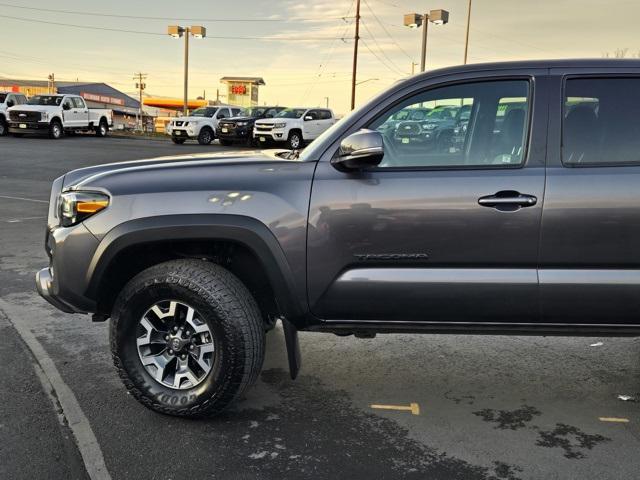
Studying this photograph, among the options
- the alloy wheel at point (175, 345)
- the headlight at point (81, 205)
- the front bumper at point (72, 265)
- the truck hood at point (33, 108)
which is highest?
the truck hood at point (33, 108)

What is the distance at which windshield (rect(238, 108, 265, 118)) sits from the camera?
1236 inches

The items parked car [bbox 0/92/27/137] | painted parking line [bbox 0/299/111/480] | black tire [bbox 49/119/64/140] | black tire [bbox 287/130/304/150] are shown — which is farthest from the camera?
parked car [bbox 0/92/27/137]

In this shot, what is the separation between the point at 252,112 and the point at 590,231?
3052 centimetres

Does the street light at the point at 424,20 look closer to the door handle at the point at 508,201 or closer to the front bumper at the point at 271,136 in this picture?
the front bumper at the point at 271,136

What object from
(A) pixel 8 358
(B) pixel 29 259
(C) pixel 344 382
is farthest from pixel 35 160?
(C) pixel 344 382

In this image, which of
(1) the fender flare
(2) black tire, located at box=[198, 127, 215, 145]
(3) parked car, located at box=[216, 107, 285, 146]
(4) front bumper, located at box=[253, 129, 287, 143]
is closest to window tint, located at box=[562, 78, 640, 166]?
(1) the fender flare

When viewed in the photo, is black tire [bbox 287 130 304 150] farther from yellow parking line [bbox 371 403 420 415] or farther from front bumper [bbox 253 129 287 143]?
yellow parking line [bbox 371 403 420 415]

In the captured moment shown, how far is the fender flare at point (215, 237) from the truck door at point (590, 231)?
1309mm

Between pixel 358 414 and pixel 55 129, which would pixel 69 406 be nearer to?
pixel 358 414

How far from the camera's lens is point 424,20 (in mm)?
36625

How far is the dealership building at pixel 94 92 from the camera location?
311 ft

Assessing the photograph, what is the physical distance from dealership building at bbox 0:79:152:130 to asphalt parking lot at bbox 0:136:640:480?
9217 centimetres

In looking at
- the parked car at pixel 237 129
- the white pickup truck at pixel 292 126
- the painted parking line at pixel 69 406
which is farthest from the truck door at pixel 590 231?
the parked car at pixel 237 129

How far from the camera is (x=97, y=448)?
3180mm
